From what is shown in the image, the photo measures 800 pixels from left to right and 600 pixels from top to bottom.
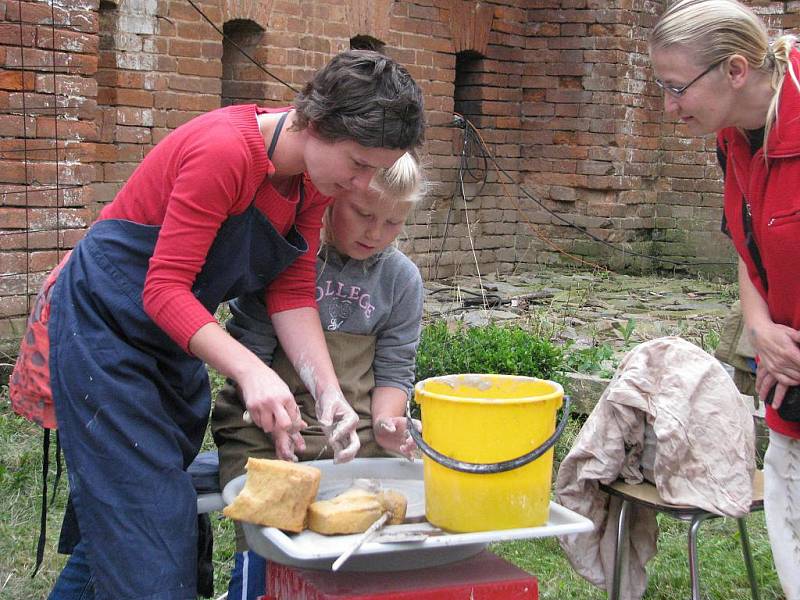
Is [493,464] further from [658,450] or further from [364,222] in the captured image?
[658,450]

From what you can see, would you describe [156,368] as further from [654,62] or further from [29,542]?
[29,542]

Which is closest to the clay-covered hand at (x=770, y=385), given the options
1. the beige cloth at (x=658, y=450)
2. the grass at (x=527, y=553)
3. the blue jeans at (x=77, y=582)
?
the beige cloth at (x=658, y=450)

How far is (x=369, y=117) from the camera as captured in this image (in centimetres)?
203

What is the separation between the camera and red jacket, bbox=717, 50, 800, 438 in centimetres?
232

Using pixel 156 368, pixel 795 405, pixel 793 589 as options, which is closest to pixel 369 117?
pixel 156 368

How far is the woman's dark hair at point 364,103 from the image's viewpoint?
2.03 m

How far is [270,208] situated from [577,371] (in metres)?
3.47

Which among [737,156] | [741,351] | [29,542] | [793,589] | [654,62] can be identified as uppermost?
[654,62]

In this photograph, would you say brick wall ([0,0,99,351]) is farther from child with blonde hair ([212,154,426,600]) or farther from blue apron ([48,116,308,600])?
blue apron ([48,116,308,600])

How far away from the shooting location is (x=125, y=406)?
2.09 meters

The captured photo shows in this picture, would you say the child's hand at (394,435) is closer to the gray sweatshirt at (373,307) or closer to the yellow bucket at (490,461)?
the gray sweatshirt at (373,307)

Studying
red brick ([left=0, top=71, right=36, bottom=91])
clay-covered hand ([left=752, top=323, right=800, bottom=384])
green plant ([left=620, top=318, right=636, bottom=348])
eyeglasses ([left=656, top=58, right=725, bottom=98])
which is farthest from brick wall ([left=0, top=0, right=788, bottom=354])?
clay-covered hand ([left=752, top=323, right=800, bottom=384])

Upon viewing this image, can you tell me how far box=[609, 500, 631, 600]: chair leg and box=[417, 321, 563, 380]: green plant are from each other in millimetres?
2104

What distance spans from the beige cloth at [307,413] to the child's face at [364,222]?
8.7 inches
